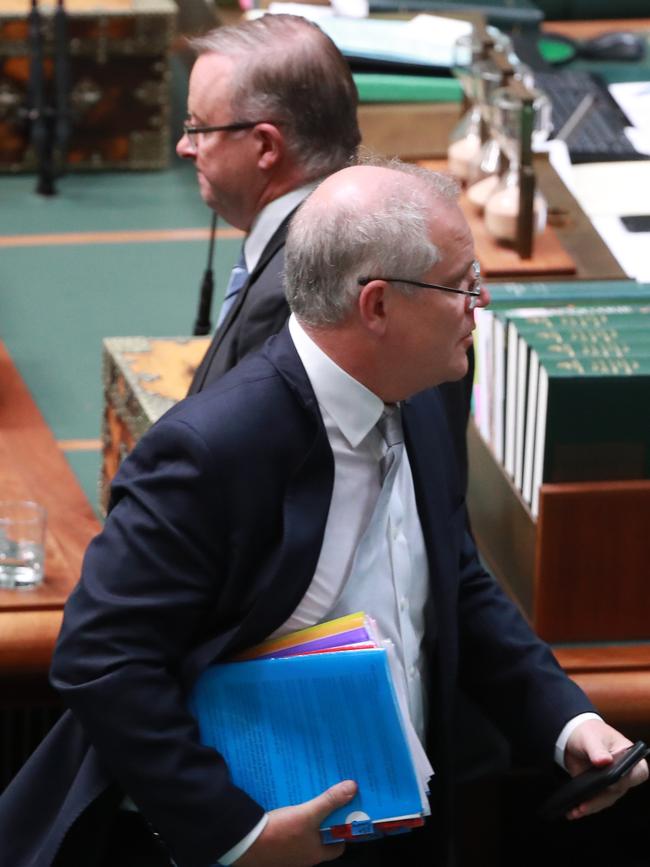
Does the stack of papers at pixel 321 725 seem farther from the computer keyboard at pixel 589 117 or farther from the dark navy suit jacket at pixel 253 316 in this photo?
the computer keyboard at pixel 589 117

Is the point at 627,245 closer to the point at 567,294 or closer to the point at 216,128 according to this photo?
the point at 567,294

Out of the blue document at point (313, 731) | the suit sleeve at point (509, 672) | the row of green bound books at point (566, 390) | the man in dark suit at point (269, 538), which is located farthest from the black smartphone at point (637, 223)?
the blue document at point (313, 731)

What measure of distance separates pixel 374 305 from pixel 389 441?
0.64 ft

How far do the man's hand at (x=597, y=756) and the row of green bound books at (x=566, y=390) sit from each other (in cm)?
49

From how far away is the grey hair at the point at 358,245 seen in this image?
66.3 inches

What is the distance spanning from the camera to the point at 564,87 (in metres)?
4.31

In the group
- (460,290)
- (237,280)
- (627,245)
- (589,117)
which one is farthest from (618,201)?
(460,290)

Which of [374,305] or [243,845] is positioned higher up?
[374,305]

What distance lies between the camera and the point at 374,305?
1.70m

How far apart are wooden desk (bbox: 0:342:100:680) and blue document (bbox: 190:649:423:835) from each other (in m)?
0.80

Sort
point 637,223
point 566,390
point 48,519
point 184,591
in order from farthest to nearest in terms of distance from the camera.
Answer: point 637,223
point 48,519
point 566,390
point 184,591

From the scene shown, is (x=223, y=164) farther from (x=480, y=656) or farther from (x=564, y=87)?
(x=564, y=87)

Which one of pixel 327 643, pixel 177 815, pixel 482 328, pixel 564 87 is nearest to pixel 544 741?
pixel 327 643

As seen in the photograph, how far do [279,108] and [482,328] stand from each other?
466 millimetres
